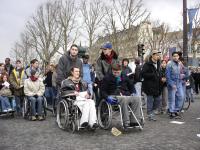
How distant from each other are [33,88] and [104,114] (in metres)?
2.85

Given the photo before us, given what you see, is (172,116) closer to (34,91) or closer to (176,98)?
(176,98)

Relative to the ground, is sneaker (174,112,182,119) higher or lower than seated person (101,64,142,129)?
lower

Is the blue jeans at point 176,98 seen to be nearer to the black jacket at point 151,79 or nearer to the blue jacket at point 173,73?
the blue jacket at point 173,73

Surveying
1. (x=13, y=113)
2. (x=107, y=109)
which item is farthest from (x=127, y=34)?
(x=107, y=109)

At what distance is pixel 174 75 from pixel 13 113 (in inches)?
194

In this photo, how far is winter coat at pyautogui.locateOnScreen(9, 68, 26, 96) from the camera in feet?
35.6

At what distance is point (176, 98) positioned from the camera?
1025 centimetres

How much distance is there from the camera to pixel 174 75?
32.7 feet

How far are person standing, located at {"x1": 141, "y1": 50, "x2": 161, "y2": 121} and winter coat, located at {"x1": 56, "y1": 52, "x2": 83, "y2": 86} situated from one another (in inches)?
74.8

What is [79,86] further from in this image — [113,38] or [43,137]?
[113,38]

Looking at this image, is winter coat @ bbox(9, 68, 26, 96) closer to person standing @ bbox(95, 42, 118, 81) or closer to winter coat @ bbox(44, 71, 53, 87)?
winter coat @ bbox(44, 71, 53, 87)

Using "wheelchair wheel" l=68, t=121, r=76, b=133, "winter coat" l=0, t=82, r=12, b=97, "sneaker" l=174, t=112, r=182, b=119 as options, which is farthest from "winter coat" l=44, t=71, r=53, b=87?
"sneaker" l=174, t=112, r=182, b=119

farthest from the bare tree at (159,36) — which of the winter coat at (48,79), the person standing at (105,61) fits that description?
the person standing at (105,61)

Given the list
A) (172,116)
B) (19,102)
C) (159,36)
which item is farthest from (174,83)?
(159,36)
